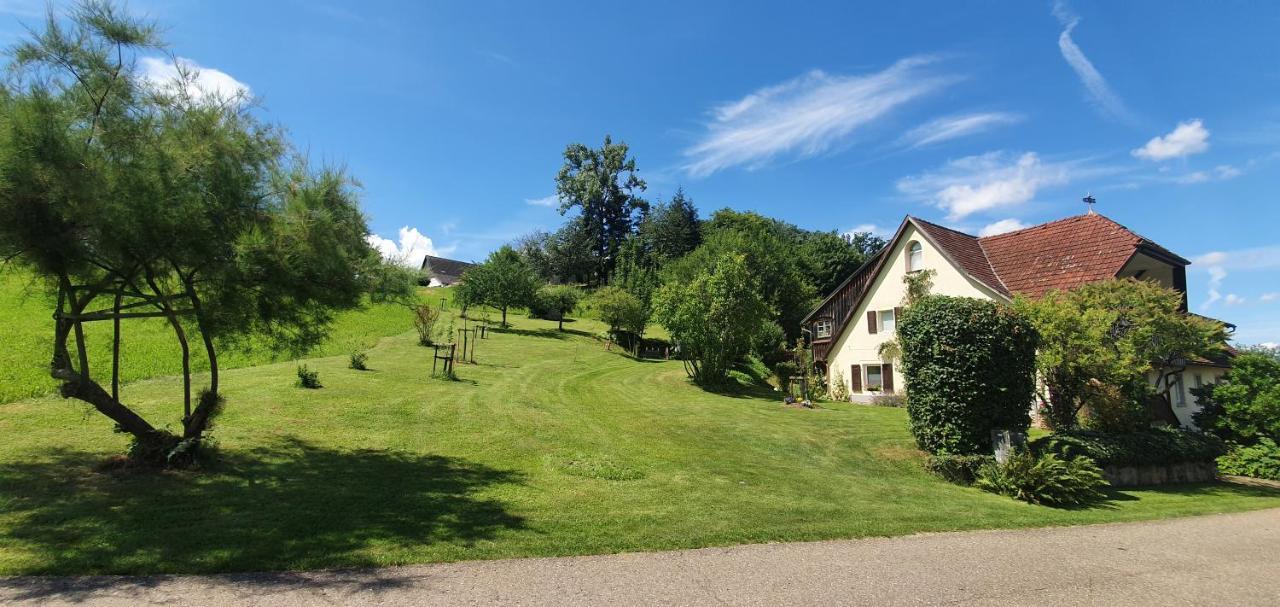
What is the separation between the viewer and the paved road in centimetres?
536

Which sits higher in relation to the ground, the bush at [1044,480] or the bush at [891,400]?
the bush at [891,400]

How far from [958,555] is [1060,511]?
5.13m

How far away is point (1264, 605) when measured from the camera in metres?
6.52

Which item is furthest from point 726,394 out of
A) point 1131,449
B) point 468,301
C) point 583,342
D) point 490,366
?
point 468,301

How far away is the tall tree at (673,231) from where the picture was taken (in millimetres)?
67250

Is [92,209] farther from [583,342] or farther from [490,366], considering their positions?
[583,342]

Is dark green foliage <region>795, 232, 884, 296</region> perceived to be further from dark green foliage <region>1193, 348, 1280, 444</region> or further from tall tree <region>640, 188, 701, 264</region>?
dark green foliage <region>1193, 348, 1280, 444</region>

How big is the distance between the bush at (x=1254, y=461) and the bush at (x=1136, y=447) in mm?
1008

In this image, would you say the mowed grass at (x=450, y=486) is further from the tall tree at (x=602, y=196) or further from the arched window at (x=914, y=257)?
the tall tree at (x=602, y=196)

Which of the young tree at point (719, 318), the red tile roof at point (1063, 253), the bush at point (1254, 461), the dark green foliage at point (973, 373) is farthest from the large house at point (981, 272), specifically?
the dark green foliage at point (973, 373)

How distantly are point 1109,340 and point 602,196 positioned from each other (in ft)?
195

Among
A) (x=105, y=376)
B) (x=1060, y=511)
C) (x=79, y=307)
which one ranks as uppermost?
(x=79, y=307)

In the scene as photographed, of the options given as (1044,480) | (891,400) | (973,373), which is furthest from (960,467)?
(891,400)

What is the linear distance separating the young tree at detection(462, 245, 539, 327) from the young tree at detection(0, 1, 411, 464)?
35.2 meters
